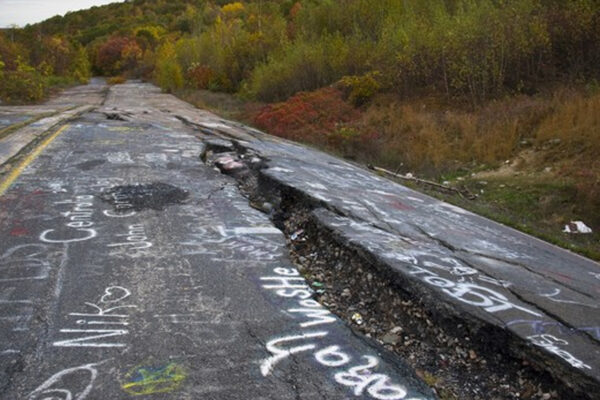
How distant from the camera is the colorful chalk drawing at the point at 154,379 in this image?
9.48ft

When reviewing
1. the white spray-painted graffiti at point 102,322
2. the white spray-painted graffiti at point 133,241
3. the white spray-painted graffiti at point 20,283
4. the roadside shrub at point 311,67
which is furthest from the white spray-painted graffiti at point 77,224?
the roadside shrub at point 311,67

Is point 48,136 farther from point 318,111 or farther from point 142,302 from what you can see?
point 318,111

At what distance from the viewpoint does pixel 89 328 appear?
353 centimetres

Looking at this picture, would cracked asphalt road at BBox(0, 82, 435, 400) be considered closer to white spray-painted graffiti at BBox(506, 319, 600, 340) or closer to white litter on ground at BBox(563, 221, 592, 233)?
white spray-painted graffiti at BBox(506, 319, 600, 340)

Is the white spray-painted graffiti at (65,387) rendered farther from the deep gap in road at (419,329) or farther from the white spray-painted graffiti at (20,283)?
the deep gap in road at (419,329)

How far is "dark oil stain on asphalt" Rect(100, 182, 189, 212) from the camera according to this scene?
6566mm

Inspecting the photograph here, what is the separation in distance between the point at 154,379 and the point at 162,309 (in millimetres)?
922

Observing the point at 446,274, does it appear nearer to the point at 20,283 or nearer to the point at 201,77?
the point at 20,283

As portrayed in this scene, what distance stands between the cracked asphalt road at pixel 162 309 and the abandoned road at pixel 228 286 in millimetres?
15

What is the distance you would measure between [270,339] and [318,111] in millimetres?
17425

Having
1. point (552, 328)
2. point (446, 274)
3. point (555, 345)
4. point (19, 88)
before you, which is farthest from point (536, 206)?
point (19, 88)

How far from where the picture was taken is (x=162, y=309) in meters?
3.87

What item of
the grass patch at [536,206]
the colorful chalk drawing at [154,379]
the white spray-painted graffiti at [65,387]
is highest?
the white spray-painted graffiti at [65,387]

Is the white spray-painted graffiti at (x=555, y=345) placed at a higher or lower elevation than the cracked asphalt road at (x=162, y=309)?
lower
